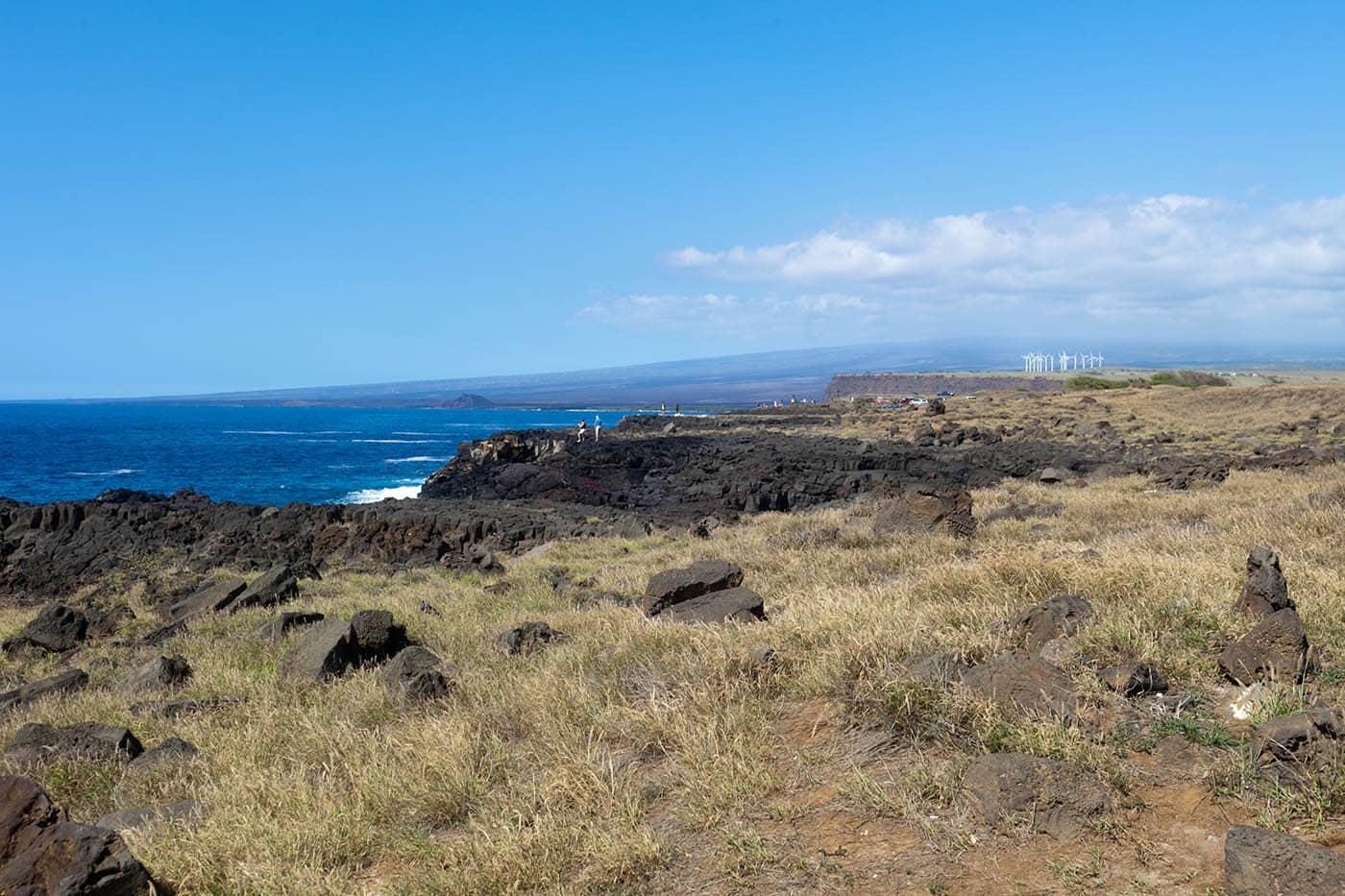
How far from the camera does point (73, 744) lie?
23.9 feet

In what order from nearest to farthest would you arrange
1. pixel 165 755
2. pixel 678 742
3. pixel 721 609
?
pixel 678 742 < pixel 165 755 < pixel 721 609

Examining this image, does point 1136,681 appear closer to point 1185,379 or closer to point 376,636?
point 376,636

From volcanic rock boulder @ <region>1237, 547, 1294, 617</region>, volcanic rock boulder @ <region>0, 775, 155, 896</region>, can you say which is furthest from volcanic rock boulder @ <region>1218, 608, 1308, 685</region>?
volcanic rock boulder @ <region>0, 775, 155, 896</region>

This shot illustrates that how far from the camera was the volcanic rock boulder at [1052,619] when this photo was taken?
20.5 ft

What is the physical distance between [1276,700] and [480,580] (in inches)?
561

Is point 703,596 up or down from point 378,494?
up

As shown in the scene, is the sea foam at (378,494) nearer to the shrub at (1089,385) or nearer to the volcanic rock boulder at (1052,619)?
the volcanic rock boulder at (1052,619)

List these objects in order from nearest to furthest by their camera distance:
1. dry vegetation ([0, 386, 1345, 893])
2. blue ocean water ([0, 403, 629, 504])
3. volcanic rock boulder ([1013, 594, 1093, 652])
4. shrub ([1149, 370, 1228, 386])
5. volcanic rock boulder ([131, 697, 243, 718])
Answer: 1. dry vegetation ([0, 386, 1345, 893])
2. volcanic rock boulder ([1013, 594, 1093, 652])
3. volcanic rock boulder ([131, 697, 243, 718])
4. blue ocean water ([0, 403, 629, 504])
5. shrub ([1149, 370, 1228, 386])

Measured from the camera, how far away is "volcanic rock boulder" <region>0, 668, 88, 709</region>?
985 centimetres

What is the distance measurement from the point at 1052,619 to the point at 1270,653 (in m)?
1.39

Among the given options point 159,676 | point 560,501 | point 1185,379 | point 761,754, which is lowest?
point 560,501

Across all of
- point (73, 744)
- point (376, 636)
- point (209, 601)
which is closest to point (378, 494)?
point (209, 601)

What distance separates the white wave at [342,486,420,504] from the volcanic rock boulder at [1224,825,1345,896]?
43371 millimetres

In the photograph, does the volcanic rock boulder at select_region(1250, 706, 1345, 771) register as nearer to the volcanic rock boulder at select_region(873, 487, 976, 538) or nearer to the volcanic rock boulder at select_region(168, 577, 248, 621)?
the volcanic rock boulder at select_region(873, 487, 976, 538)
